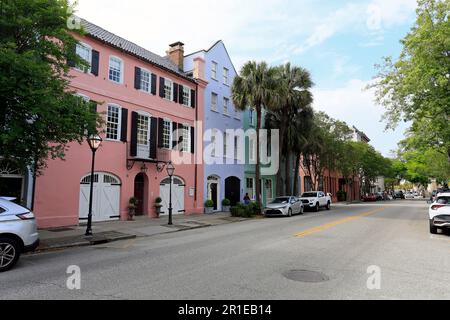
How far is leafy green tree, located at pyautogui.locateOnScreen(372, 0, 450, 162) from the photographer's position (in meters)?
15.9

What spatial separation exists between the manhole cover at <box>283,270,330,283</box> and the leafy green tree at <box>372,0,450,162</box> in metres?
13.9

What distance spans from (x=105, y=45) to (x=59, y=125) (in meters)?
10.1

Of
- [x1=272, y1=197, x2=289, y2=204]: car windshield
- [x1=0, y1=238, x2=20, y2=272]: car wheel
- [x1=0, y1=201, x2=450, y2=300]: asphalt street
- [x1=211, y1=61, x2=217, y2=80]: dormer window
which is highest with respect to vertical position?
[x1=211, y1=61, x2=217, y2=80]: dormer window

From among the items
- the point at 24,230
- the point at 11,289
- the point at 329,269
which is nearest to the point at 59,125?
the point at 24,230

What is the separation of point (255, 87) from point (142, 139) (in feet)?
30.1

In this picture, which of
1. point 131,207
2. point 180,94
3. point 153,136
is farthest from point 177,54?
point 131,207

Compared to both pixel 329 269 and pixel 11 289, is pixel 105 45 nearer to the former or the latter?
pixel 11 289

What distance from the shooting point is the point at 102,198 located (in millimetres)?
16797

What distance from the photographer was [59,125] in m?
9.11

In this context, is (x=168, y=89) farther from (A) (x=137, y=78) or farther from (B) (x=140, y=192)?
(B) (x=140, y=192)

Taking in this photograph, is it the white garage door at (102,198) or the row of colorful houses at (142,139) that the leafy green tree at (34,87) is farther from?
the white garage door at (102,198)

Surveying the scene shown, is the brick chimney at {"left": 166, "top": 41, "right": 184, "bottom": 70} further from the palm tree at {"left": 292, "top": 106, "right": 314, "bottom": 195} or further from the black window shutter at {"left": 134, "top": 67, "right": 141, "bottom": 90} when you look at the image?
the palm tree at {"left": 292, "top": 106, "right": 314, "bottom": 195}

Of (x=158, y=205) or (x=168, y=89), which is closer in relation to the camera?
(x=158, y=205)

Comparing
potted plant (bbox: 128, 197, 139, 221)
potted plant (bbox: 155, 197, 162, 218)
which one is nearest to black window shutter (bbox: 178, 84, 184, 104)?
potted plant (bbox: 155, 197, 162, 218)
